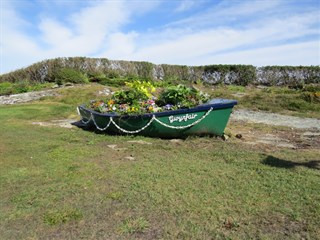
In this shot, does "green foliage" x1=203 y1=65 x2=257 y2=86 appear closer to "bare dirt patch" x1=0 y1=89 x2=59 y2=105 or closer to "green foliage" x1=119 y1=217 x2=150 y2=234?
"bare dirt patch" x1=0 y1=89 x2=59 y2=105

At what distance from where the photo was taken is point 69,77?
22438 mm

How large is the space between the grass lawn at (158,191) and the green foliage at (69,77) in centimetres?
1521

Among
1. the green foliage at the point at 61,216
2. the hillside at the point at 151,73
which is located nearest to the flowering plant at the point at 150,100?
the green foliage at the point at 61,216

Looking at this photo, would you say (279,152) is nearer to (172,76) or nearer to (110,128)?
(110,128)

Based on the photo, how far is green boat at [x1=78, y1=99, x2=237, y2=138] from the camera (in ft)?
25.6

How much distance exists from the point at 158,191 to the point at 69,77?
19.3 m

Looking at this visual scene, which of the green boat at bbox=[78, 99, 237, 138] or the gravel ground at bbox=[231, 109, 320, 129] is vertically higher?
the green boat at bbox=[78, 99, 237, 138]

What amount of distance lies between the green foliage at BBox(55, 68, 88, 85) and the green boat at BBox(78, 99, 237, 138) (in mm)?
14534

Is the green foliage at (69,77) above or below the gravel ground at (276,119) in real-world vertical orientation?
above

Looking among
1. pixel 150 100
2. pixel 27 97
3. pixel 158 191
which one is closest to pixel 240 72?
pixel 27 97

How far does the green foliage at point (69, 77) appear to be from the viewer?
22.3 metres

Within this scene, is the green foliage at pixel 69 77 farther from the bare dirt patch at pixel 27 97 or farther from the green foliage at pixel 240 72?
the green foliage at pixel 240 72

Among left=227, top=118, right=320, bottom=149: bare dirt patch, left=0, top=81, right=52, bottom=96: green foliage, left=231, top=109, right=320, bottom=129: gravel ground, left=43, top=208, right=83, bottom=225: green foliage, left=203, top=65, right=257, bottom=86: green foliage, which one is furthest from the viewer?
left=203, top=65, right=257, bottom=86: green foliage

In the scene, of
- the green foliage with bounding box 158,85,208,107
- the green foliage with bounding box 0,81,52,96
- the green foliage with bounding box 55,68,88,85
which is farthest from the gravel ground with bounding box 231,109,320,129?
the green foliage with bounding box 0,81,52,96
